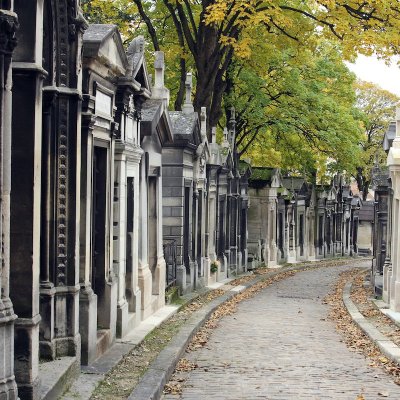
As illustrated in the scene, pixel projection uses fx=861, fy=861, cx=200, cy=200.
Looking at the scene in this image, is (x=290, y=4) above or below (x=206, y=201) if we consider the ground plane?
above

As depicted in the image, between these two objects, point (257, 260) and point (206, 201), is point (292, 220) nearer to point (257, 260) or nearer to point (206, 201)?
point (257, 260)

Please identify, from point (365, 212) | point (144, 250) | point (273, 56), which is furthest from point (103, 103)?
point (365, 212)

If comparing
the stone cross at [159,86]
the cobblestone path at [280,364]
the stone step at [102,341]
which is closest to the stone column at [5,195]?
the cobblestone path at [280,364]

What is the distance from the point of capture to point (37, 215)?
7387 mm

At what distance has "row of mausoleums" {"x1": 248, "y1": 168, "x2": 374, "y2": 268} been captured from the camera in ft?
111

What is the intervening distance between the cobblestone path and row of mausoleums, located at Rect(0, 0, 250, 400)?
52.2 inches

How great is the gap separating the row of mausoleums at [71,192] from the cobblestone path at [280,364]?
4.35 ft

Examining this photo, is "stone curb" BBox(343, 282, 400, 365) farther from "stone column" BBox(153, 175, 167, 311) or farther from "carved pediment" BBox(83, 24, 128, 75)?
"carved pediment" BBox(83, 24, 128, 75)

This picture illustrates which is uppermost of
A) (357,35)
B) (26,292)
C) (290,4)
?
(290,4)

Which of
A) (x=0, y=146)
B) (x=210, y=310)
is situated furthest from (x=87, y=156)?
(x=210, y=310)

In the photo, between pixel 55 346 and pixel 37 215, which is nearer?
pixel 37 215

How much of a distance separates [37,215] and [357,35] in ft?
41.5

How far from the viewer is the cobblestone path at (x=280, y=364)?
9.45 metres

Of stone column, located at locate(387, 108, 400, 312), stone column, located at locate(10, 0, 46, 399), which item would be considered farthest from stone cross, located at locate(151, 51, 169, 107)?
stone column, located at locate(10, 0, 46, 399)
